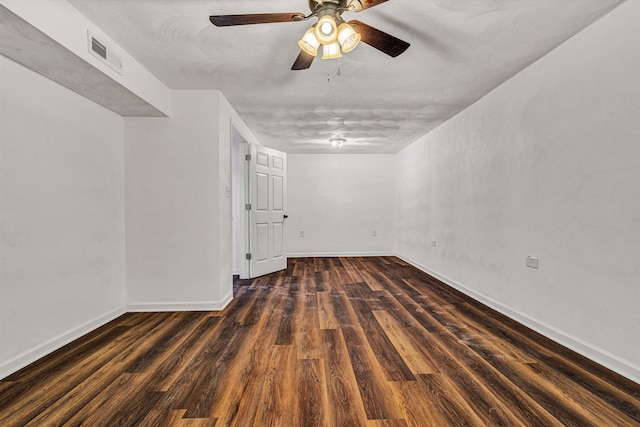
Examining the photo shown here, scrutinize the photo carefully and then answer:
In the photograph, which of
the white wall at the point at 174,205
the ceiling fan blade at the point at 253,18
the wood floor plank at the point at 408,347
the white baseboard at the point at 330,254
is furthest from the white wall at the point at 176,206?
the white baseboard at the point at 330,254

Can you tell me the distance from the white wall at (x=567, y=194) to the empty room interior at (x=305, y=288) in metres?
0.02

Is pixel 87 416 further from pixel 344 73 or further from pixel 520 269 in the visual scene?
pixel 520 269

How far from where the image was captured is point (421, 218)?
5.00m

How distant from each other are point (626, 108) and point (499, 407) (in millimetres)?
1987

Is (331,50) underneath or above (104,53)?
underneath

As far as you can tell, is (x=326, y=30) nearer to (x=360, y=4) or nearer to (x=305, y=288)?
(x=360, y=4)

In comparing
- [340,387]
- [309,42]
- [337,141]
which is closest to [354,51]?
[309,42]

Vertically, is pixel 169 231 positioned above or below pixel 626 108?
below

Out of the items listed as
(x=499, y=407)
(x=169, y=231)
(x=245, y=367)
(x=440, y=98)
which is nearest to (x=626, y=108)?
(x=440, y=98)

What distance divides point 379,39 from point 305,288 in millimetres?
3030

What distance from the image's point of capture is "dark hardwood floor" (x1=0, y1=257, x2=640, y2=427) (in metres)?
1.45

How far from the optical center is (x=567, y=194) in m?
2.17

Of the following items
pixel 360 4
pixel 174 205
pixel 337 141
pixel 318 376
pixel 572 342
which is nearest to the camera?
pixel 360 4

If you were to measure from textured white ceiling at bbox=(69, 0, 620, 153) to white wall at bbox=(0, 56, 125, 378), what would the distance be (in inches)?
29.1
